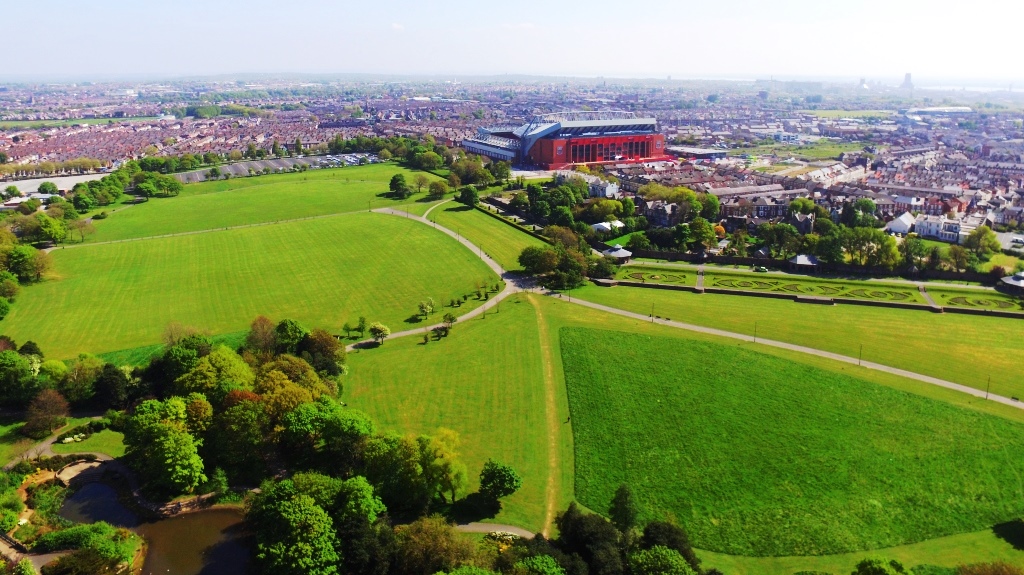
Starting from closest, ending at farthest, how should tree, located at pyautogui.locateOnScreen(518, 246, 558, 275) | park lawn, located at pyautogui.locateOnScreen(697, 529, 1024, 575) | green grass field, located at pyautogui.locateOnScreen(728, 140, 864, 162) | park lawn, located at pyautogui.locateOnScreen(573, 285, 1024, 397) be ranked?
park lawn, located at pyautogui.locateOnScreen(697, 529, 1024, 575)
park lawn, located at pyautogui.locateOnScreen(573, 285, 1024, 397)
tree, located at pyautogui.locateOnScreen(518, 246, 558, 275)
green grass field, located at pyautogui.locateOnScreen(728, 140, 864, 162)

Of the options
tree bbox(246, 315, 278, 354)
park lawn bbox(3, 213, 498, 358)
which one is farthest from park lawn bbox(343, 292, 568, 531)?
park lawn bbox(3, 213, 498, 358)

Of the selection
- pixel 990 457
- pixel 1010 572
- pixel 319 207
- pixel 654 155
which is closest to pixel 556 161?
pixel 654 155

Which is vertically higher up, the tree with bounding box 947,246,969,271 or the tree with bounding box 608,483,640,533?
the tree with bounding box 947,246,969,271

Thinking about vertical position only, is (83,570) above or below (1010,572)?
below

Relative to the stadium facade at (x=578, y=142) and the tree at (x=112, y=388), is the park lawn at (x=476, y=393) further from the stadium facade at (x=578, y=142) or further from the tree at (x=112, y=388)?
the stadium facade at (x=578, y=142)

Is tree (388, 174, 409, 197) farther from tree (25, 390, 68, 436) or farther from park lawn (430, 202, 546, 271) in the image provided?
tree (25, 390, 68, 436)

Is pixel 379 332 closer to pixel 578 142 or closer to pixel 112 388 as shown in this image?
pixel 112 388

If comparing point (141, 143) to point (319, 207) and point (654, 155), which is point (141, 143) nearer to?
point (319, 207)

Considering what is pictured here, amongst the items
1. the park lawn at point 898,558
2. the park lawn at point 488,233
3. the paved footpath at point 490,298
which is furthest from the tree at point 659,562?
the park lawn at point 488,233

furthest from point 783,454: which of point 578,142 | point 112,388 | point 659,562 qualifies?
point 578,142
